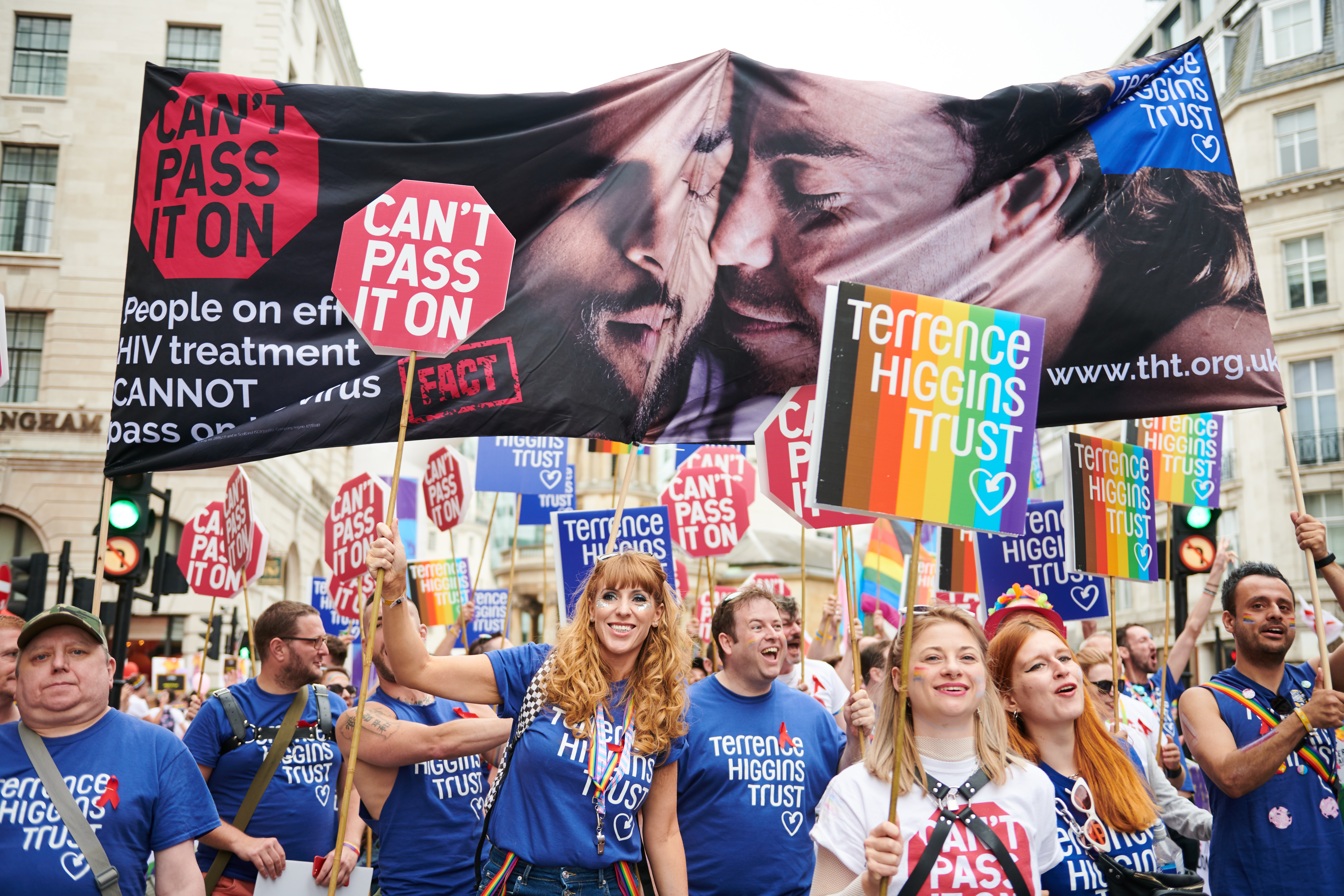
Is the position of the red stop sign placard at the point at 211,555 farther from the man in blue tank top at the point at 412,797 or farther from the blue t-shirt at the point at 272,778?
the man in blue tank top at the point at 412,797

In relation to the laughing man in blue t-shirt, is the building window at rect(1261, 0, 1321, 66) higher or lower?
higher

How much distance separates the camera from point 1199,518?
32.8 feet

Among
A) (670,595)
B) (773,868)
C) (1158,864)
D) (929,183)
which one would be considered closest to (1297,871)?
(1158,864)

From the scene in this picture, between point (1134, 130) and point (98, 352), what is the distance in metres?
27.9

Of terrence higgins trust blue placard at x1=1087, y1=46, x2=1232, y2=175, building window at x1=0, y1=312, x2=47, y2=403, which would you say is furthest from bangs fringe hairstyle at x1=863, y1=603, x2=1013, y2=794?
building window at x1=0, y1=312, x2=47, y2=403

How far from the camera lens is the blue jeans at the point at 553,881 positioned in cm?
366

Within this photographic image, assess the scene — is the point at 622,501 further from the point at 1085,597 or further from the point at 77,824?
the point at 1085,597

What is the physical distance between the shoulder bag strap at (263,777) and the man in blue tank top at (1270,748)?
3888mm

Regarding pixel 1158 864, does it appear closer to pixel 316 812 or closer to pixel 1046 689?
pixel 1046 689

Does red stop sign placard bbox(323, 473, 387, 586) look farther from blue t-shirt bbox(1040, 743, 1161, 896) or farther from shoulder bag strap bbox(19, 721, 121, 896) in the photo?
blue t-shirt bbox(1040, 743, 1161, 896)

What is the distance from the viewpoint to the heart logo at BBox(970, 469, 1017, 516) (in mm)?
3719

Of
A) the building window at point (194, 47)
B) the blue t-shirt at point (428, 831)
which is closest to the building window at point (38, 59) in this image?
the building window at point (194, 47)

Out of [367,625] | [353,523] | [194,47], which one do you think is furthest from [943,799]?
[194,47]

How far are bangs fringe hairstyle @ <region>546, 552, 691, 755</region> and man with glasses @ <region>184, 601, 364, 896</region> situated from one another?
1835 millimetres
